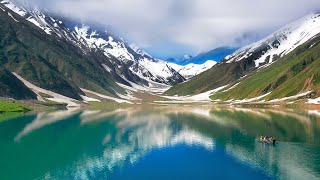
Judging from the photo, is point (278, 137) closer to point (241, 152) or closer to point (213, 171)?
point (241, 152)

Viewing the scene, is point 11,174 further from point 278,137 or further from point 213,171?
point 278,137

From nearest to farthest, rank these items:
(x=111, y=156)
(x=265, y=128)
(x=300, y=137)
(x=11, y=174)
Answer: (x=11, y=174) → (x=111, y=156) → (x=300, y=137) → (x=265, y=128)

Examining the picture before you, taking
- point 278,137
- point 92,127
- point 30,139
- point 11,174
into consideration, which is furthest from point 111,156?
point 92,127

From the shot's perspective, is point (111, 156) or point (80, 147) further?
point (80, 147)

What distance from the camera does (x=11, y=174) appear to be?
211 ft

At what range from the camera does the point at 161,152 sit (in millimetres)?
87438

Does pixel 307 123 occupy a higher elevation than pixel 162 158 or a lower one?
higher

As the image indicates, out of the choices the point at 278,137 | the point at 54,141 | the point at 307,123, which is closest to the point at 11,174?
the point at 54,141

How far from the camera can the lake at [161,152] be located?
65312 mm

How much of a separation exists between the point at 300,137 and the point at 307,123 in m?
29.0

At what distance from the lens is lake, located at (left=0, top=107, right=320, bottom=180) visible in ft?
214

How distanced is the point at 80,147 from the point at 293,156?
42315 millimetres

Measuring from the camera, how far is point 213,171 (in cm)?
6700

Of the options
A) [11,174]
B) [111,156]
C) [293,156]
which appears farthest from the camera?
[111,156]
